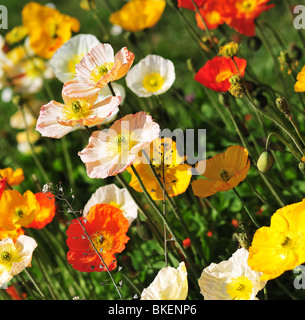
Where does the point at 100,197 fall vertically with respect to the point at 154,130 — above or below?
below

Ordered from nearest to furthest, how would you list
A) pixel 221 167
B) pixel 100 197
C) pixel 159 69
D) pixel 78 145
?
pixel 221 167 < pixel 100 197 < pixel 159 69 < pixel 78 145

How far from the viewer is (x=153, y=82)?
178 centimetres

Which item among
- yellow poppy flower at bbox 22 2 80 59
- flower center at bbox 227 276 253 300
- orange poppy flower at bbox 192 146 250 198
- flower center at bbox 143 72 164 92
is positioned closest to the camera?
flower center at bbox 227 276 253 300

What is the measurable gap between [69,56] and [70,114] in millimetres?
571

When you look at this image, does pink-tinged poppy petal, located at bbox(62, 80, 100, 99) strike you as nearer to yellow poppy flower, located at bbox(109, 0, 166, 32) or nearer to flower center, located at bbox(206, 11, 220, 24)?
flower center, located at bbox(206, 11, 220, 24)

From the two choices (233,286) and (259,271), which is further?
(233,286)

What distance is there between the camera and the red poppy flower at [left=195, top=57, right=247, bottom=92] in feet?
4.86

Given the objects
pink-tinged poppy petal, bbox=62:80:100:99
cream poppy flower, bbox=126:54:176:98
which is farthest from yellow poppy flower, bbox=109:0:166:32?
pink-tinged poppy petal, bbox=62:80:100:99

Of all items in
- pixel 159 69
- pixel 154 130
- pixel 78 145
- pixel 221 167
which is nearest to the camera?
pixel 154 130

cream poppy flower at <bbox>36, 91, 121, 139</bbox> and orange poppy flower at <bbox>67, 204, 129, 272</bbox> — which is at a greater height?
cream poppy flower at <bbox>36, 91, 121, 139</bbox>
